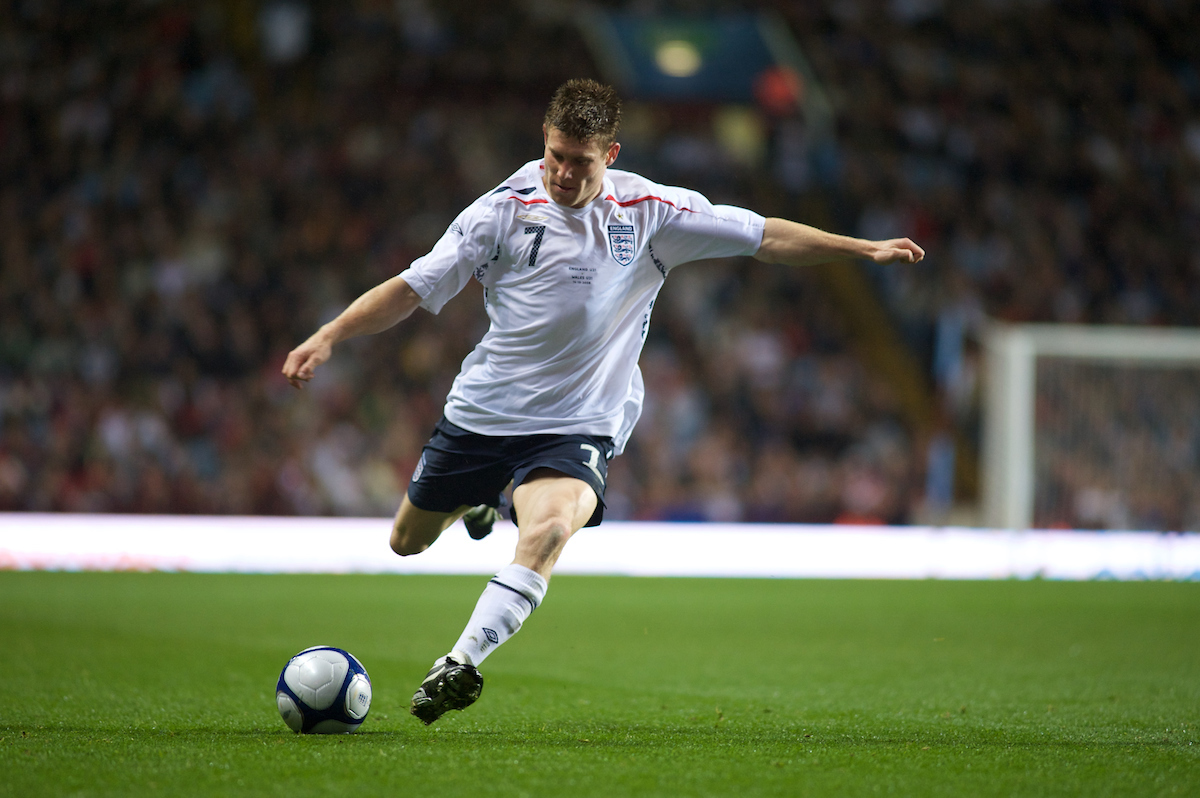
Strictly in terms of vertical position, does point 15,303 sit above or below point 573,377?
above

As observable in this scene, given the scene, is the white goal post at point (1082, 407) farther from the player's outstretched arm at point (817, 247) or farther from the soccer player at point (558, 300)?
the soccer player at point (558, 300)

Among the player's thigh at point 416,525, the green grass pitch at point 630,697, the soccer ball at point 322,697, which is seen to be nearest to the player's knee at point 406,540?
the player's thigh at point 416,525

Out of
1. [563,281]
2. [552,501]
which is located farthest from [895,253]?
[552,501]

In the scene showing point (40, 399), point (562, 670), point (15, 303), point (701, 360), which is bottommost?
point (562, 670)

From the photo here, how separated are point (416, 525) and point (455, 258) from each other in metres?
1.35

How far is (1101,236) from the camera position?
59.8ft

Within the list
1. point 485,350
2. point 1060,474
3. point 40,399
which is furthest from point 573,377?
point 40,399

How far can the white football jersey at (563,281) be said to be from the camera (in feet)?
15.7

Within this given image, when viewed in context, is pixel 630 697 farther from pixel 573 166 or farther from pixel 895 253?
pixel 573 166

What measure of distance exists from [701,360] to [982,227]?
16.1 ft

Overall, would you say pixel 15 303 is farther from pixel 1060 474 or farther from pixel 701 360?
pixel 1060 474

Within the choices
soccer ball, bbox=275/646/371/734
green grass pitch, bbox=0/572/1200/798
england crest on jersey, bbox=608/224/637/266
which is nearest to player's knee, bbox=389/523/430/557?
green grass pitch, bbox=0/572/1200/798

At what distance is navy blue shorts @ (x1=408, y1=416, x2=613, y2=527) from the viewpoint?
4848 millimetres

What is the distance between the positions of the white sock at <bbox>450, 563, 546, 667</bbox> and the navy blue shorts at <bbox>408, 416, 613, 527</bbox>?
0.37 metres
